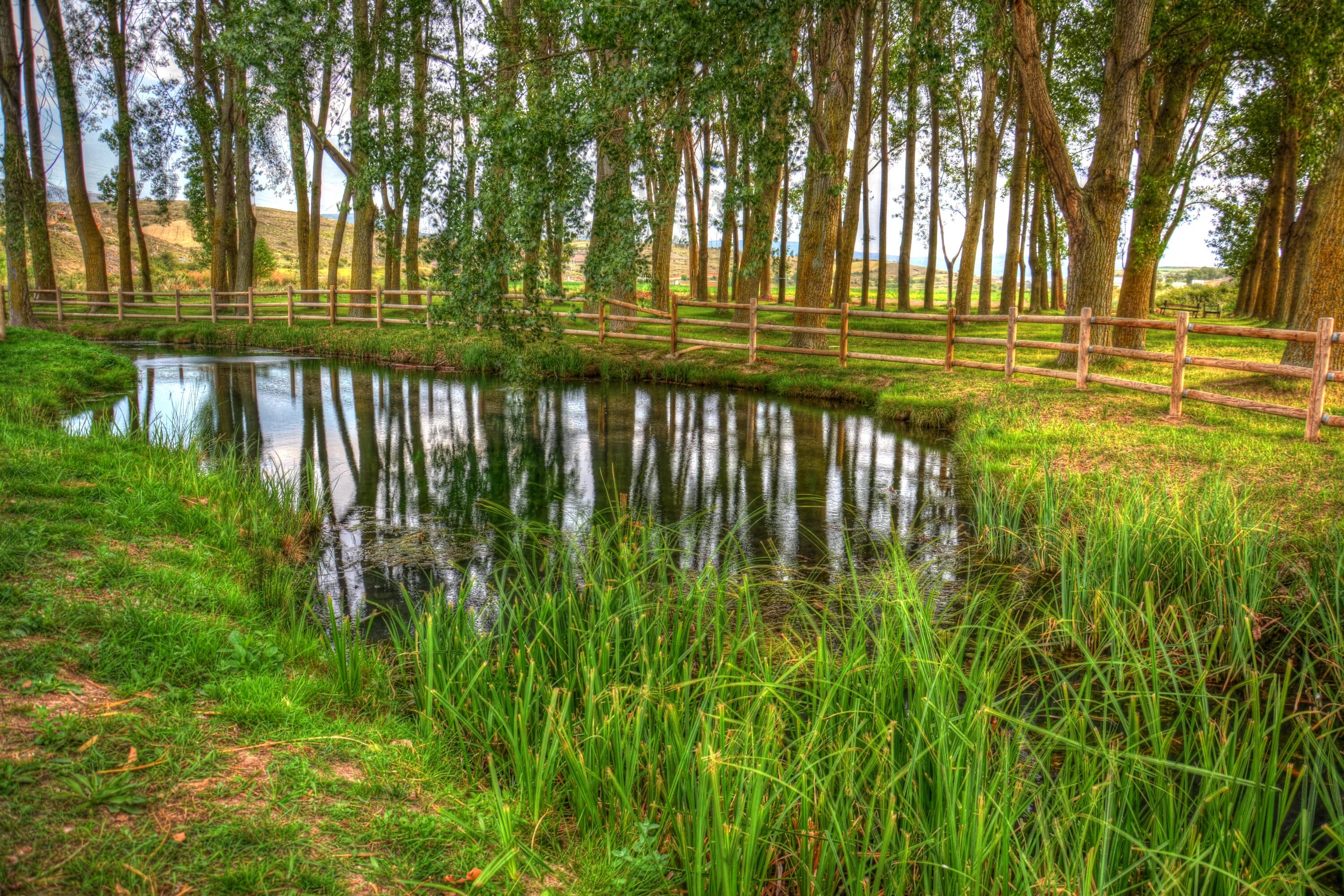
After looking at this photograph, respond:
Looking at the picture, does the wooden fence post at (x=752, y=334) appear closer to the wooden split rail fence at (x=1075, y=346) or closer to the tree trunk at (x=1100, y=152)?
the wooden split rail fence at (x=1075, y=346)

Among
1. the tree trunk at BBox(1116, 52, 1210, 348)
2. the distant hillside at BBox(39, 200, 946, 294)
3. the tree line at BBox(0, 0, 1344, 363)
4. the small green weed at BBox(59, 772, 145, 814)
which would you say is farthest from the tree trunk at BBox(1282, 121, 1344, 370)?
the distant hillside at BBox(39, 200, 946, 294)

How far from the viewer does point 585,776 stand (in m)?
2.92

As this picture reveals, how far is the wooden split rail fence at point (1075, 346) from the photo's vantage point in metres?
8.55

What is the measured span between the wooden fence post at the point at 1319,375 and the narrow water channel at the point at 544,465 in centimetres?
334

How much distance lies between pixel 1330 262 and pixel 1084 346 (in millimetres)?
2808

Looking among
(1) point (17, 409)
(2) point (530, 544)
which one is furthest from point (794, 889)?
(1) point (17, 409)

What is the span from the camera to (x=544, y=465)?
408 inches

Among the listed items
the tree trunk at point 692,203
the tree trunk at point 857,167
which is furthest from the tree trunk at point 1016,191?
the tree trunk at point 692,203

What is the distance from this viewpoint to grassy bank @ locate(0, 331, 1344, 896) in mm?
2520

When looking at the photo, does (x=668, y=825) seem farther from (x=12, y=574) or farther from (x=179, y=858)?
(x=12, y=574)

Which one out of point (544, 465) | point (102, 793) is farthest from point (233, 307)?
point (102, 793)

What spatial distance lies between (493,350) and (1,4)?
1350cm

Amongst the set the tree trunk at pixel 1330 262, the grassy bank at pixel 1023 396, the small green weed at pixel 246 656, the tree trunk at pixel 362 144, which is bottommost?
the small green weed at pixel 246 656

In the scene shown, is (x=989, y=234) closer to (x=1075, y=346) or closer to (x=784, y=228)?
(x=784, y=228)
